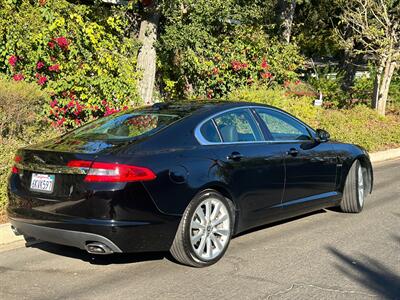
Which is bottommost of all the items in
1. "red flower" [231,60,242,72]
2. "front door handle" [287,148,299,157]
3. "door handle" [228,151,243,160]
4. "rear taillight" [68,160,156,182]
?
"rear taillight" [68,160,156,182]

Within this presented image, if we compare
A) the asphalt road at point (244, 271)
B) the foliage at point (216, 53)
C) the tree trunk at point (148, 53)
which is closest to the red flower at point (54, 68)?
the tree trunk at point (148, 53)

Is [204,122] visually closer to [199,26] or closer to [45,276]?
[45,276]

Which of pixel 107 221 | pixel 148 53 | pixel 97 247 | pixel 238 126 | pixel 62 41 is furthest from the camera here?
pixel 148 53

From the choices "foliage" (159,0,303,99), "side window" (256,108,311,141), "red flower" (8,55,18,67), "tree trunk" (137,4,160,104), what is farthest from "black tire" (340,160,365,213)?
"foliage" (159,0,303,99)

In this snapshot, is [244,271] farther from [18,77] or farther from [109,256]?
[18,77]

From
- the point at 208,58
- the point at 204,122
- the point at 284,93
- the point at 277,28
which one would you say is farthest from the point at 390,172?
the point at 277,28

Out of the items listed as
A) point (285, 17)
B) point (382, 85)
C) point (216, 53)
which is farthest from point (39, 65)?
point (382, 85)

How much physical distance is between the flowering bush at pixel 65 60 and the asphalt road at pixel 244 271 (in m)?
5.08

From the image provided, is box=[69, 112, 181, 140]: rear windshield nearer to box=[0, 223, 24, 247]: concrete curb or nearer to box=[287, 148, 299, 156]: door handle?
box=[0, 223, 24, 247]: concrete curb

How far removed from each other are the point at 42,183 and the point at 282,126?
2.83 metres

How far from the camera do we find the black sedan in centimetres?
439

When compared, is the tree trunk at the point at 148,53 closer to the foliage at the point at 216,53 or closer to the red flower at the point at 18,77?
the foliage at the point at 216,53

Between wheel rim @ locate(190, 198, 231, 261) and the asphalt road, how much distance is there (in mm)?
161

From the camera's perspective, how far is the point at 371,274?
15.8ft
